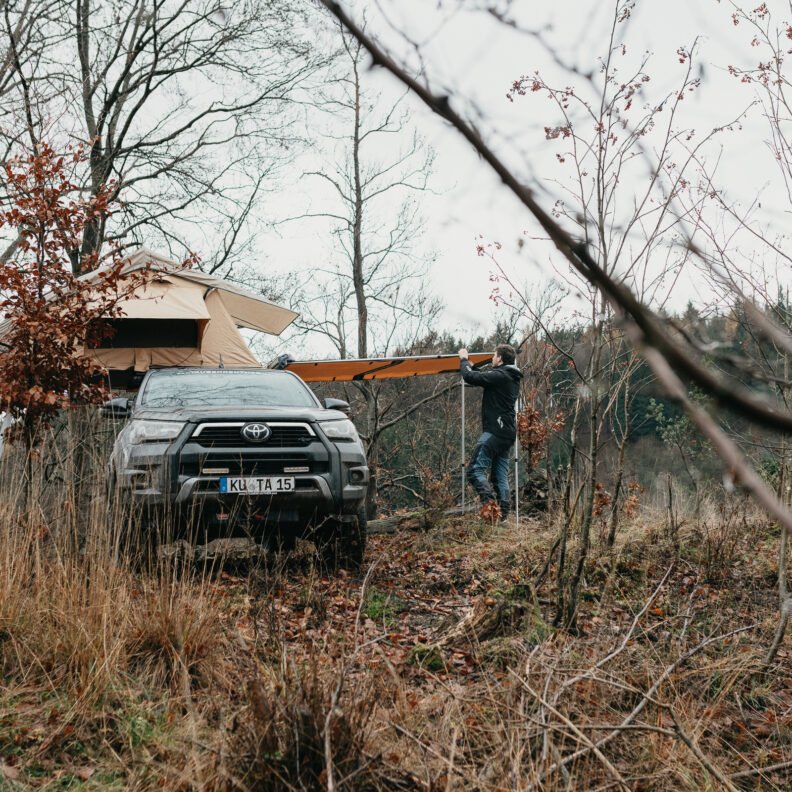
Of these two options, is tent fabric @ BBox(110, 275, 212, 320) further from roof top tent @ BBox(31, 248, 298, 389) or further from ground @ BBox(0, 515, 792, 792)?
ground @ BBox(0, 515, 792, 792)

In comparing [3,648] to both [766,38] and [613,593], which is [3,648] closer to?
[613,593]

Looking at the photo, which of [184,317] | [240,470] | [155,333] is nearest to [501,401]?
[184,317]

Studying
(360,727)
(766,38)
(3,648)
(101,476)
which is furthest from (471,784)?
(766,38)

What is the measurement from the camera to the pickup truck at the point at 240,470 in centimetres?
493

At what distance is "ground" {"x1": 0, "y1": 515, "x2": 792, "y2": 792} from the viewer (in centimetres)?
225

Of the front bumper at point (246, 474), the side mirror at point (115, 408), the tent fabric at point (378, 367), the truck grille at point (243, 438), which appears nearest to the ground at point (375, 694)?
the front bumper at point (246, 474)

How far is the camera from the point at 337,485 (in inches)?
211

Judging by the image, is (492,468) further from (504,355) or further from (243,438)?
(243,438)

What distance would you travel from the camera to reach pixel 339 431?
561 centimetres

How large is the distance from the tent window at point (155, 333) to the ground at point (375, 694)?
5.28m

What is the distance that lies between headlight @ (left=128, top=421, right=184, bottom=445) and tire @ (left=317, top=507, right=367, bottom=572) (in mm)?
1270

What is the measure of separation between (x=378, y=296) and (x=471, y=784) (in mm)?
15579

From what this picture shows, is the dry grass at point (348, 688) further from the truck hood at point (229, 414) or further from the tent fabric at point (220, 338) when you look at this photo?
the tent fabric at point (220, 338)

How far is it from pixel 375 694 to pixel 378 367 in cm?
879
